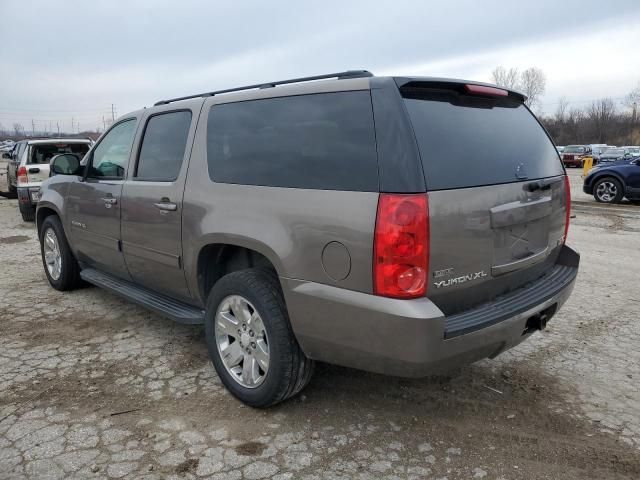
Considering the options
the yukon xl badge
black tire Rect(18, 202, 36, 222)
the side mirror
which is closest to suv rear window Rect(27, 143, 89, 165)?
black tire Rect(18, 202, 36, 222)

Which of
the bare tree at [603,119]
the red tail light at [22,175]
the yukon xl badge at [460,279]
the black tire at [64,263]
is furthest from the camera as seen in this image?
the bare tree at [603,119]

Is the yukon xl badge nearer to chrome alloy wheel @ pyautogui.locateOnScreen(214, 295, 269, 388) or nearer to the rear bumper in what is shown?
the rear bumper

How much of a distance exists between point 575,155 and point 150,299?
124ft

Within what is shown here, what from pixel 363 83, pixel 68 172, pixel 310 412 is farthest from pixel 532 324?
pixel 68 172

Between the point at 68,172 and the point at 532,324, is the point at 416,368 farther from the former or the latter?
the point at 68,172

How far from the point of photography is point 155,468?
252cm

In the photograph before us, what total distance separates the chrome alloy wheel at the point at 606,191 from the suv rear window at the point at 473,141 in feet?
40.0

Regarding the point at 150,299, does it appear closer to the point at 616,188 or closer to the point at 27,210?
the point at 27,210

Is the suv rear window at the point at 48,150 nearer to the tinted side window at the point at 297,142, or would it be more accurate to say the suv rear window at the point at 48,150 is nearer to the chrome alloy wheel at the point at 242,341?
the tinted side window at the point at 297,142

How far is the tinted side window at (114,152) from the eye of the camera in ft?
13.8

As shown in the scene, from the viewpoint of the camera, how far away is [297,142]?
9.15 ft

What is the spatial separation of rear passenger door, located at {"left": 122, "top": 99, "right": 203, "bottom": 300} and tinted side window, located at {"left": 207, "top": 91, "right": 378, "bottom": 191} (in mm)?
358

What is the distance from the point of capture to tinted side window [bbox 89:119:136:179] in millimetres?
4219

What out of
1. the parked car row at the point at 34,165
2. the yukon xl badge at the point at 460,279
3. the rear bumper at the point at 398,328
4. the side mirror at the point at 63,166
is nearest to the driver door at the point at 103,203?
the side mirror at the point at 63,166
